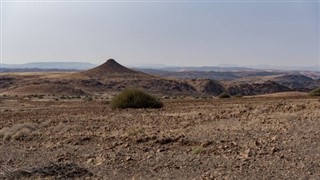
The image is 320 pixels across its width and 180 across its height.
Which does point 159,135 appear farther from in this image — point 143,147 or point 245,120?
point 245,120

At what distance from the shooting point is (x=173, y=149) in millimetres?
12633

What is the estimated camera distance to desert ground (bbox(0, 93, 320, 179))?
10336 mm

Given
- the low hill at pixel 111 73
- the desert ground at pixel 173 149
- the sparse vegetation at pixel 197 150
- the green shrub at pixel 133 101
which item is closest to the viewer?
the desert ground at pixel 173 149

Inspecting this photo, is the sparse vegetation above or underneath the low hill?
above

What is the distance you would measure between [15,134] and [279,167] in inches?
384

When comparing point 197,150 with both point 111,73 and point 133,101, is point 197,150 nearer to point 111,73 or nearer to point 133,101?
point 133,101

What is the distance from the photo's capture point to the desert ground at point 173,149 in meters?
10.3

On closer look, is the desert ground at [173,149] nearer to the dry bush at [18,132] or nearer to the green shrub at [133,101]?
the dry bush at [18,132]

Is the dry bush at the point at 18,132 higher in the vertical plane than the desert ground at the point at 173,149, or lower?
lower

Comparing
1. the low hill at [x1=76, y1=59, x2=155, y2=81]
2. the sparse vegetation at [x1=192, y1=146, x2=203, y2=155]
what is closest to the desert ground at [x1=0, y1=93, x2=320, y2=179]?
the sparse vegetation at [x1=192, y1=146, x2=203, y2=155]

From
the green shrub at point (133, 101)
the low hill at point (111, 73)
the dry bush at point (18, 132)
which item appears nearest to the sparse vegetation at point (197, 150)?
the dry bush at point (18, 132)

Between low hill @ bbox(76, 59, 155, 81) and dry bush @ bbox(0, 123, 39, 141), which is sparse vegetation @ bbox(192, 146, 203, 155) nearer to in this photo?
dry bush @ bbox(0, 123, 39, 141)

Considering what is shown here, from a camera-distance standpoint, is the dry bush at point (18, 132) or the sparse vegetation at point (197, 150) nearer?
the sparse vegetation at point (197, 150)

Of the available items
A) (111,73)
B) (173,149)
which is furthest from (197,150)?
(111,73)
